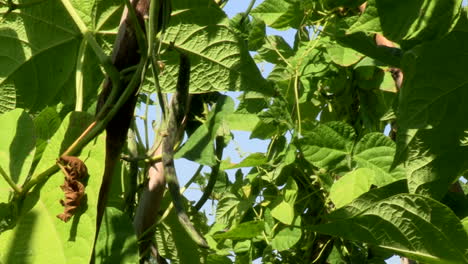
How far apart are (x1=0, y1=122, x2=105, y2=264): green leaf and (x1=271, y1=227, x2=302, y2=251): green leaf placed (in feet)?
1.72

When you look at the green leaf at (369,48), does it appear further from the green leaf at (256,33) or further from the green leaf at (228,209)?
the green leaf at (228,209)

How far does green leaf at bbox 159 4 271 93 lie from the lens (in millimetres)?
792

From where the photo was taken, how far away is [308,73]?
3.96ft

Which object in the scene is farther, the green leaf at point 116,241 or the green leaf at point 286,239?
the green leaf at point 286,239

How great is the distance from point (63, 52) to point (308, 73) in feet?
1.53

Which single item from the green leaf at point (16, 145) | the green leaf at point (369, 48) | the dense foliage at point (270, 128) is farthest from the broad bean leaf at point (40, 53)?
the green leaf at point (369, 48)

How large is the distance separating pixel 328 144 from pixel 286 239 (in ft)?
0.52

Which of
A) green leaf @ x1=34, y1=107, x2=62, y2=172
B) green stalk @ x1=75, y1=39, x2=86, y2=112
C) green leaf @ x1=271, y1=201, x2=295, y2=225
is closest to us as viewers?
green stalk @ x1=75, y1=39, x2=86, y2=112

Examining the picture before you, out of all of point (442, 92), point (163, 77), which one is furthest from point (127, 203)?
point (442, 92)

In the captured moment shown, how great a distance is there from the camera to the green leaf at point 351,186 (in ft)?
3.31

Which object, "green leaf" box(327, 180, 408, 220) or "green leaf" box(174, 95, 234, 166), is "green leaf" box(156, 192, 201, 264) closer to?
"green leaf" box(174, 95, 234, 166)

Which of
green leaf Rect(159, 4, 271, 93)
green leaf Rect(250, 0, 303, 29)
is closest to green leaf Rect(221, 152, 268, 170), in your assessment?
green leaf Rect(250, 0, 303, 29)

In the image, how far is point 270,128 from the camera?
1.26 m

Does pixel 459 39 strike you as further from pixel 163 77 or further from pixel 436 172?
pixel 163 77
